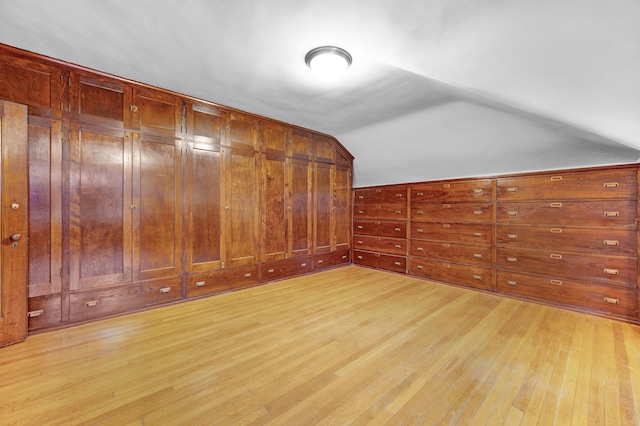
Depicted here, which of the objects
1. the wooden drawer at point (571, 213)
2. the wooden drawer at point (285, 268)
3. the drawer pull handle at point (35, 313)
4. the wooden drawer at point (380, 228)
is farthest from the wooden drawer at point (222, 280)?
the wooden drawer at point (571, 213)

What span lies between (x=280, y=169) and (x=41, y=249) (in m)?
2.85

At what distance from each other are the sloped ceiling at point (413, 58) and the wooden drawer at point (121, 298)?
229 cm

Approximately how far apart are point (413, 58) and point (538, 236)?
9.27ft

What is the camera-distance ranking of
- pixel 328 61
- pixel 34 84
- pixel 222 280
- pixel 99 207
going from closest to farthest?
pixel 328 61 → pixel 34 84 → pixel 99 207 → pixel 222 280

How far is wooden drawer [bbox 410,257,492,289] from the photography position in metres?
3.83

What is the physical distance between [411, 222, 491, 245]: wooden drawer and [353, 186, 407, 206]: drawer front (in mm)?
548

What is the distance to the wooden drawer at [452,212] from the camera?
386 centimetres

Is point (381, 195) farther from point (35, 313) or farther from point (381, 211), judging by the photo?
point (35, 313)

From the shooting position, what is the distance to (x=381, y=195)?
5074 mm

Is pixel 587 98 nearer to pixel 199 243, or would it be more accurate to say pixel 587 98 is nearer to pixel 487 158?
pixel 487 158

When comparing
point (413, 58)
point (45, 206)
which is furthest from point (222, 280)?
point (413, 58)

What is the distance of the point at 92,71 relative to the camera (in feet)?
8.89

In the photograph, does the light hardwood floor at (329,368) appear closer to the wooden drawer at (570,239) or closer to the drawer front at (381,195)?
the wooden drawer at (570,239)

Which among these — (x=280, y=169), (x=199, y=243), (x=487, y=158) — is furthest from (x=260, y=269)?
(x=487, y=158)
